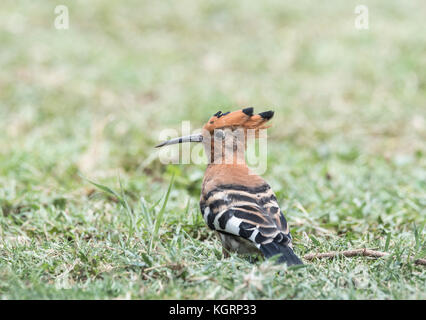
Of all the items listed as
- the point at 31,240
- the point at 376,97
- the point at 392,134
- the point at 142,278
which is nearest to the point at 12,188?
the point at 31,240

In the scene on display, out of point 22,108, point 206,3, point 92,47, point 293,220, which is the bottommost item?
point 293,220

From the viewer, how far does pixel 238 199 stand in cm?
301

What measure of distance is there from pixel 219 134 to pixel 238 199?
20.5 inches

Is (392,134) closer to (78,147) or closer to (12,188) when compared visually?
(78,147)

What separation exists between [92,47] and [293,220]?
18.3 ft

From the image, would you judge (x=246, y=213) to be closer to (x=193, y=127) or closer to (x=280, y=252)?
(x=280, y=252)

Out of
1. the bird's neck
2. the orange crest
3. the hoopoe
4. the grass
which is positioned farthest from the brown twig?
the orange crest

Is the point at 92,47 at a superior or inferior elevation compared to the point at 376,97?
superior

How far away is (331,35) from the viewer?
9070 millimetres

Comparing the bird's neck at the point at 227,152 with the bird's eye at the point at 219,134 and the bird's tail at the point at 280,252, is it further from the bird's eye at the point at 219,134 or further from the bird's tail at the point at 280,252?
the bird's tail at the point at 280,252

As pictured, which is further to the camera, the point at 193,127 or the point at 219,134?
the point at 193,127

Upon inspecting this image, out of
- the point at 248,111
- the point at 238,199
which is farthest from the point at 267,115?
the point at 238,199

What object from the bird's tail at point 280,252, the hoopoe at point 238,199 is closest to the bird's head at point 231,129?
the hoopoe at point 238,199

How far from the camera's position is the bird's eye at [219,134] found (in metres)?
3.34
